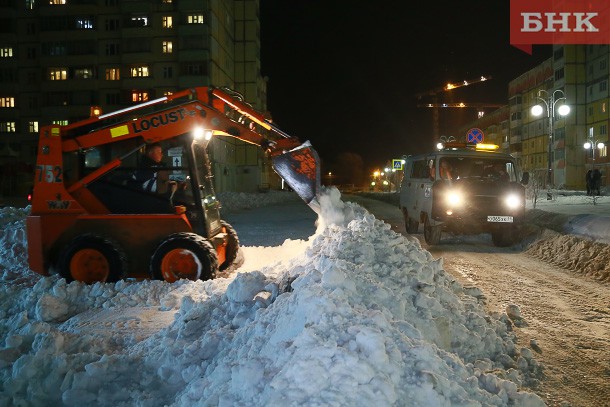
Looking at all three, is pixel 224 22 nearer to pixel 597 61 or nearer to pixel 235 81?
pixel 235 81

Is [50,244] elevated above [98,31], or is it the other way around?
[98,31]

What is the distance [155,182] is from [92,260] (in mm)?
1520

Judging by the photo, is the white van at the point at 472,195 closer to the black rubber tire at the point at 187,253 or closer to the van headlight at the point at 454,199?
the van headlight at the point at 454,199

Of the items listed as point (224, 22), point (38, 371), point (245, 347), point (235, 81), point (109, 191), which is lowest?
point (38, 371)

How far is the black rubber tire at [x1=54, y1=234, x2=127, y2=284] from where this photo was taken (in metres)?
8.16

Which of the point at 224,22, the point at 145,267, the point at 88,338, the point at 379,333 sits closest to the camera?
the point at 379,333

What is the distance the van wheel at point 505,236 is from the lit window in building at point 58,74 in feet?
188

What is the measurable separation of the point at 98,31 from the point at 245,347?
204 ft

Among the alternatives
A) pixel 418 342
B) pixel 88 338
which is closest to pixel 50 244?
pixel 88 338

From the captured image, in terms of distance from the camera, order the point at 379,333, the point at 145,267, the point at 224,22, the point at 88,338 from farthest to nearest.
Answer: the point at 224,22
the point at 145,267
the point at 88,338
the point at 379,333

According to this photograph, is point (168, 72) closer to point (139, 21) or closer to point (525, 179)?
point (139, 21)

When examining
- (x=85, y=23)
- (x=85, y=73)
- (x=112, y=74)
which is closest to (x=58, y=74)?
(x=85, y=73)

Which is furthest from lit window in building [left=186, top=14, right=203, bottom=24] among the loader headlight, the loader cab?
the loader cab

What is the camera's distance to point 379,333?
138 inches
